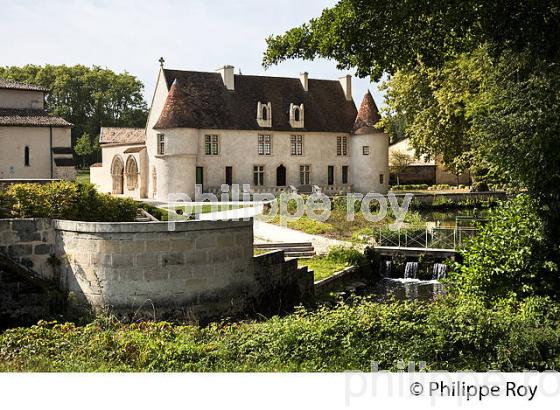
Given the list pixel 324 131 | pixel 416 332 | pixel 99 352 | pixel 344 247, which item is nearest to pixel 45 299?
pixel 99 352

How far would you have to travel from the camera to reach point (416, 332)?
8438 millimetres

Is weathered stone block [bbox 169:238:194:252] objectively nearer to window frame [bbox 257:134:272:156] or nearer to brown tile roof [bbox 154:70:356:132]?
brown tile roof [bbox 154:70:356:132]

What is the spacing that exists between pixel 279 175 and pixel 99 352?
28519 millimetres

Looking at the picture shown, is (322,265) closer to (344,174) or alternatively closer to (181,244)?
(181,244)

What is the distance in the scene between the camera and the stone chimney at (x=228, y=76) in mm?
35250

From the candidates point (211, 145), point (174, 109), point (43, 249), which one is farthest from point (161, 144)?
point (43, 249)

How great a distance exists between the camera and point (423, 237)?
73.3 feet

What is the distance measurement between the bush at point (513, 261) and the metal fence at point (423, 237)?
10.1 metres

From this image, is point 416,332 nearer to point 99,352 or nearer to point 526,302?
point 526,302

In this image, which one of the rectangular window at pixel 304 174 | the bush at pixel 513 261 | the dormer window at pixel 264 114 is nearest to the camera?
the bush at pixel 513 261

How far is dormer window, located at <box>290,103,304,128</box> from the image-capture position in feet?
120

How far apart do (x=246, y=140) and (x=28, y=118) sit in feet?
38.7

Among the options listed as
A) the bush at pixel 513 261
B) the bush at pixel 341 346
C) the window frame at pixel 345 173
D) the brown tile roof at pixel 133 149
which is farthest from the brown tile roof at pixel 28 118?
the bush at pixel 513 261

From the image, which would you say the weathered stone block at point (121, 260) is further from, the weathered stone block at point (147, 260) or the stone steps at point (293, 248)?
the stone steps at point (293, 248)
